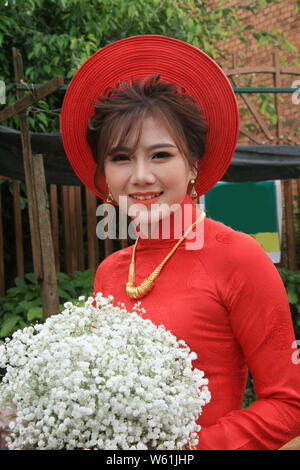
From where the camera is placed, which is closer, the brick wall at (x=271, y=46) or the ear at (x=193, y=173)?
the ear at (x=193, y=173)

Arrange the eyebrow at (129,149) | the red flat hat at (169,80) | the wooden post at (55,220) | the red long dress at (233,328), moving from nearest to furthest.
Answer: the red long dress at (233,328), the eyebrow at (129,149), the red flat hat at (169,80), the wooden post at (55,220)

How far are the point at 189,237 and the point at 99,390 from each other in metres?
0.65

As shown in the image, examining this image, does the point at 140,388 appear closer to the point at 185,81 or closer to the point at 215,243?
the point at 215,243

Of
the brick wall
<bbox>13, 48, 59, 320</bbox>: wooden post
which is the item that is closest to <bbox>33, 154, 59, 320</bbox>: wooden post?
<bbox>13, 48, 59, 320</bbox>: wooden post

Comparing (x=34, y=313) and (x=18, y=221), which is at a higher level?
(x=18, y=221)

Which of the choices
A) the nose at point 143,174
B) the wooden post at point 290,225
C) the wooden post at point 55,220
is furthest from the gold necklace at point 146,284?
the wooden post at point 290,225

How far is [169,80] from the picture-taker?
1.43m

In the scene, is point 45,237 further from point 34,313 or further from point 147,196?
point 147,196

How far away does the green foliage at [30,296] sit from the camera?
452 centimetres

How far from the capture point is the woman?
46.6 inches

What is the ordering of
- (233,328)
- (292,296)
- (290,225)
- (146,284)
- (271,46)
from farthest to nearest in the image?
(271,46) → (290,225) → (292,296) → (146,284) → (233,328)

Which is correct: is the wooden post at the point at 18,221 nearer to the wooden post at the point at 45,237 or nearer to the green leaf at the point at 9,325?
the green leaf at the point at 9,325

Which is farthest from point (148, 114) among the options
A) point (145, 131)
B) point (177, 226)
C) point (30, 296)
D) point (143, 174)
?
point (30, 296)
